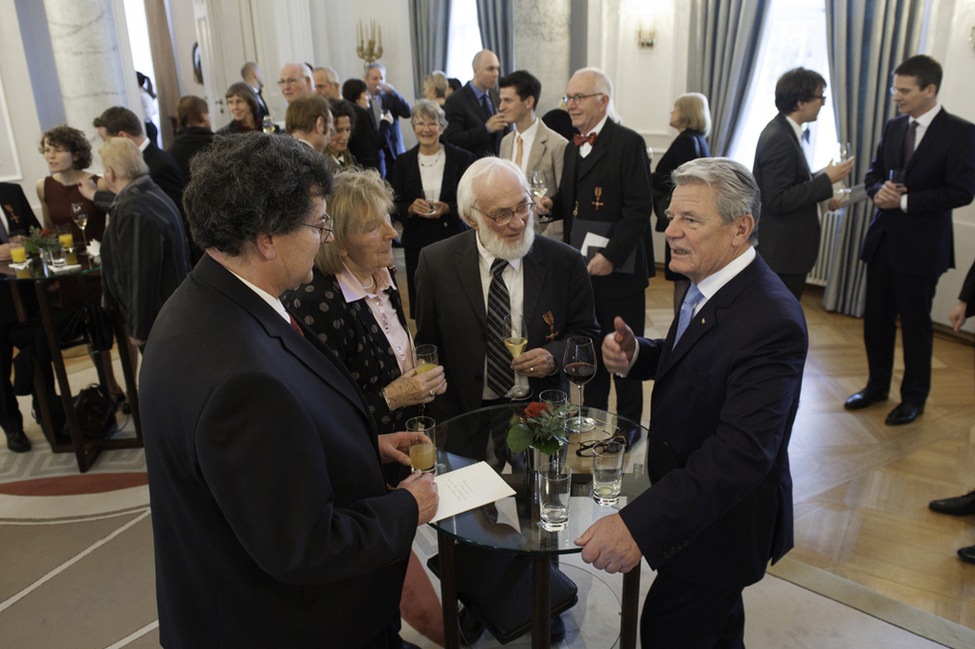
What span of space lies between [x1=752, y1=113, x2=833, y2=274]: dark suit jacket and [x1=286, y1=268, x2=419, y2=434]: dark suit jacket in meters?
2.79

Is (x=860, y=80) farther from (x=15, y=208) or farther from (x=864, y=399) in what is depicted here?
(x=15, y=208)

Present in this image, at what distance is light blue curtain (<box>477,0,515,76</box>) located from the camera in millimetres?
8461

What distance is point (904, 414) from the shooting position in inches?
159

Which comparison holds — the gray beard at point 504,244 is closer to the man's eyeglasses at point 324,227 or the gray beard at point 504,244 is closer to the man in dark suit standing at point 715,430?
the man in dark suit standing at point 715,430

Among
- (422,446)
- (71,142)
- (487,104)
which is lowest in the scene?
(422,446)

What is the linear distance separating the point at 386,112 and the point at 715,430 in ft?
→ 22.3

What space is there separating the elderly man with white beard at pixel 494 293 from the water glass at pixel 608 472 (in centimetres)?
67

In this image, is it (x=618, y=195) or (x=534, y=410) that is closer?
(x=534, y=410)

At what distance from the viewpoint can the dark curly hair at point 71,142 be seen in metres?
4.19

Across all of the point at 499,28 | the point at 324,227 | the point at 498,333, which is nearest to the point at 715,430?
the point at 498,333

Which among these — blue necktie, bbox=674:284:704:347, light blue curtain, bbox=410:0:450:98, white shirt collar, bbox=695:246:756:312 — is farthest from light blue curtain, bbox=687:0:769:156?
white shirt collar, bbox=695:246:756:312

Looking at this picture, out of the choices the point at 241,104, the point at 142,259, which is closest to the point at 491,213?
the point at 142,259

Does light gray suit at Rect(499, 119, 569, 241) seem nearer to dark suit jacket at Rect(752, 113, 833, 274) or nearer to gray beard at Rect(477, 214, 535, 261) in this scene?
dark suit jacket at Rect(752, 113, 833, 274)

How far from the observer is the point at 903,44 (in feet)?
17.1
